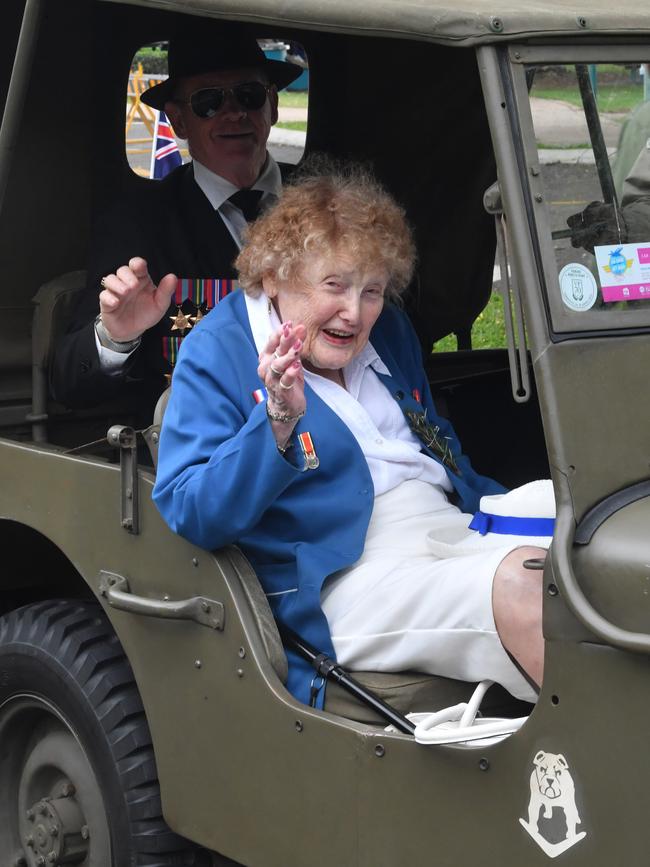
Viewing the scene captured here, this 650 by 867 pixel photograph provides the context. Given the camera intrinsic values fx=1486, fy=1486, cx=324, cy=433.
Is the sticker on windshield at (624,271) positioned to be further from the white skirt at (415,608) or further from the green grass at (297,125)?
the green grass at (297,125)

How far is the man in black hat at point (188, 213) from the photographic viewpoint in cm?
367

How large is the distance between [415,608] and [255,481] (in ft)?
1.24

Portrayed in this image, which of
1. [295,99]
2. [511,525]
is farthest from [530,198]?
[295,99]

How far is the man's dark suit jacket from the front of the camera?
361 centimetres

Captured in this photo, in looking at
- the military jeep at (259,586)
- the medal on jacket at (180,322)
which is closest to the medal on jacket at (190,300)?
the medal on jacket at (180,322)

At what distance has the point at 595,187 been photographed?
2559mm

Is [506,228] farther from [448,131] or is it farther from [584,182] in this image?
[448,131]

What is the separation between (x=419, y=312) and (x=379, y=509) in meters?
1.56

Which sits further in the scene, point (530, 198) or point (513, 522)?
point (513, 522)

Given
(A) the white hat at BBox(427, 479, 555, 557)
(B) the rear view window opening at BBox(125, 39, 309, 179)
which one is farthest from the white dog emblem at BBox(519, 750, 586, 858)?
(B) the rear view window opening at BBox(125, 39, 309, 179)

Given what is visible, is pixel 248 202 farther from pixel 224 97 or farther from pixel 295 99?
pixel 295 99

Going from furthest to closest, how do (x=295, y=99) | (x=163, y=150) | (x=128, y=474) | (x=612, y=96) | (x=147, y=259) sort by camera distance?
(x=163, y=150)
(x=295, y=99)
(x=147, y=259)
(x=128, y=474)
(x=612, y=96)

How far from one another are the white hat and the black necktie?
57.4 inches

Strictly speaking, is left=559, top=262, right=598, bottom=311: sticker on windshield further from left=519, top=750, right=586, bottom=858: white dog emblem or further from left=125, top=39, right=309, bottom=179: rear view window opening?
left=125, top=39, right=309, bottom=179: rear view window opening
